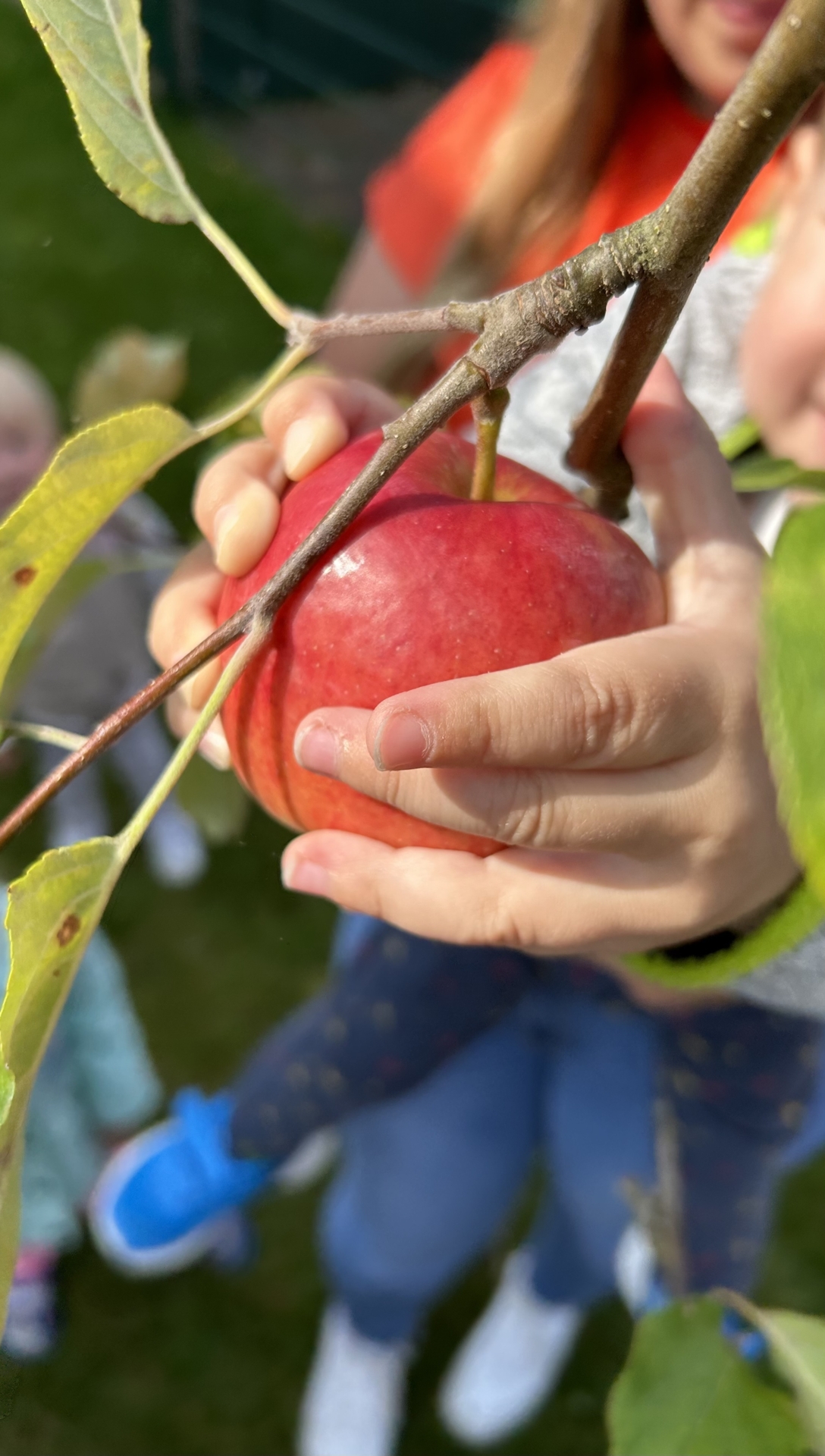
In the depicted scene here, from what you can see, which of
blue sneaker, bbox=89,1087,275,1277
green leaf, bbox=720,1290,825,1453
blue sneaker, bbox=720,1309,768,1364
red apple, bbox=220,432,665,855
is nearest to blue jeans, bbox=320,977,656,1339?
blue sneaker, bbox=89,1087,275,1277

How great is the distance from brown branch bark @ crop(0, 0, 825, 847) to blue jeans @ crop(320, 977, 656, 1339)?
0.67m

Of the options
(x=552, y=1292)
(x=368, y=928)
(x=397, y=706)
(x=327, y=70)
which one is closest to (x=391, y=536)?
(x=397, y=706)

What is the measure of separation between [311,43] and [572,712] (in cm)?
141

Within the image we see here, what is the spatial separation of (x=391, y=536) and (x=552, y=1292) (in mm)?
1138

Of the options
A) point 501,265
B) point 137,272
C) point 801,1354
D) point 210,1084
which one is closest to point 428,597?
point 801,1354

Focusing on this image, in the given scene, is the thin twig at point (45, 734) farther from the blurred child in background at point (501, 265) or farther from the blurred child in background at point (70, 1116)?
the blurred child in background at point (70, 1116)

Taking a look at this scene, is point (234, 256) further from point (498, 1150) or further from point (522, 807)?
point (498, 1150)

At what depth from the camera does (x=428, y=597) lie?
1.34ft

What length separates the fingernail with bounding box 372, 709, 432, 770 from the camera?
0.36 m

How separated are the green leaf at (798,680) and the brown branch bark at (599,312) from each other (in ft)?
0.33

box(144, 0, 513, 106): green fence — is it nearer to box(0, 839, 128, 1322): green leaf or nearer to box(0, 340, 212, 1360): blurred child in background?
box(0, 340, 212, 1360): blurred child in background

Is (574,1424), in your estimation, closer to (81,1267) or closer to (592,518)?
(81,1267)

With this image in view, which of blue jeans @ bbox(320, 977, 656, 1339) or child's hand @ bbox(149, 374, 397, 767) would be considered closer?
child's hand @ bbox(149, 374, 397, 767)

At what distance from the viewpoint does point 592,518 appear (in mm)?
445
